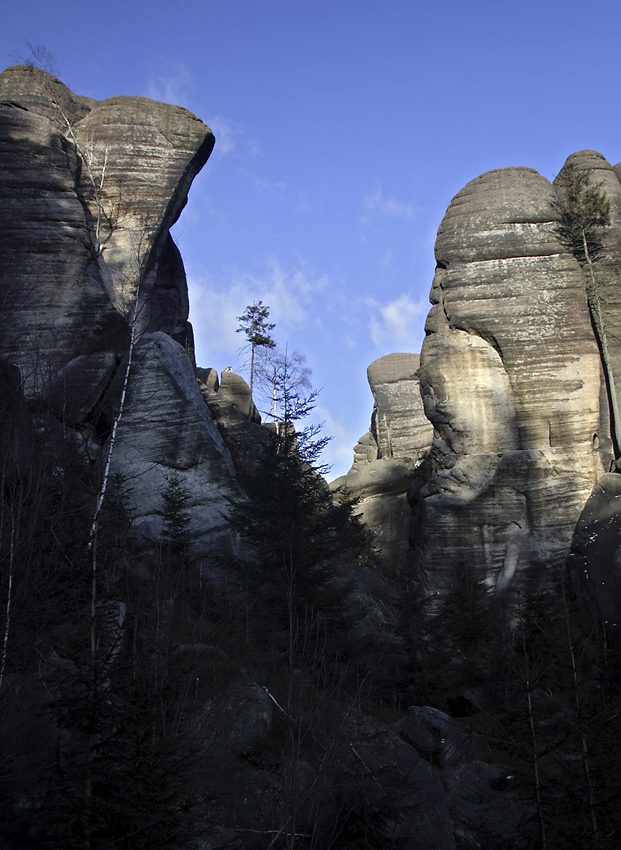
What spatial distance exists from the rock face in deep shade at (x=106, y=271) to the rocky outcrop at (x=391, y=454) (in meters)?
7.95

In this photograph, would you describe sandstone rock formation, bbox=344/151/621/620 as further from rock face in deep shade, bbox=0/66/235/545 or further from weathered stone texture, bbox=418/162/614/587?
rock face in deep shade, bbox=0/66/235/545

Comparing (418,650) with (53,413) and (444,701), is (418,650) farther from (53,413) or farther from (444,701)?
(53,413)

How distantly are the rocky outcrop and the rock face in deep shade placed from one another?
26.1 ft

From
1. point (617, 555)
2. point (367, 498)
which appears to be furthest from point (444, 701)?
point (367, 498)

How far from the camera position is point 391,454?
43.0 metres

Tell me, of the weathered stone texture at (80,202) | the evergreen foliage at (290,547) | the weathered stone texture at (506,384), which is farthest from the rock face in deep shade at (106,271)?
the weathered stone texture at (506,384)

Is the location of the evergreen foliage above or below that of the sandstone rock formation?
below

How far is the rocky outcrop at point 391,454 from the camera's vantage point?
1195 inches

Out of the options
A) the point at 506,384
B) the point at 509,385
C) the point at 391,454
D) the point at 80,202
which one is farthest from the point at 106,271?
the point at 391,454

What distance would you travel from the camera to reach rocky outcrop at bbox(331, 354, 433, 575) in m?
30.3

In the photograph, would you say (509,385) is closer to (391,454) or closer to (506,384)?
(506,384)

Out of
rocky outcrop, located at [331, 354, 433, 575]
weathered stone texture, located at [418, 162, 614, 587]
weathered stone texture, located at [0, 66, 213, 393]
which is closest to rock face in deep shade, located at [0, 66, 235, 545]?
weathered stone texture, located at [0, 66, 213, 393]

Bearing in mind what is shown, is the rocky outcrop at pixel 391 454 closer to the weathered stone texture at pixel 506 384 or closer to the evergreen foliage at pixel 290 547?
the weathered stone texture at pixel 506 384

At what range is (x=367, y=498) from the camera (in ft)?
104
